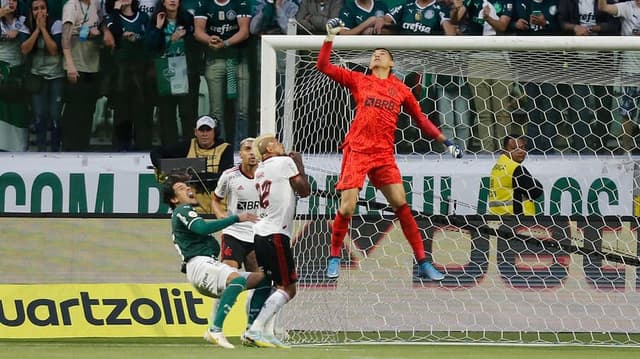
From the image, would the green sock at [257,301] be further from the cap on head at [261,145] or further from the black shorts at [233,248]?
the cap on head at [261,145]

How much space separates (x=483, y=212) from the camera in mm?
12172

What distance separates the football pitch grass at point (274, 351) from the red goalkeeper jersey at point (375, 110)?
1.52 metres

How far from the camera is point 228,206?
36.7ft

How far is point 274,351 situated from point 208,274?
86cm

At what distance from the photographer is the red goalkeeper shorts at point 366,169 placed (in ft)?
32.9

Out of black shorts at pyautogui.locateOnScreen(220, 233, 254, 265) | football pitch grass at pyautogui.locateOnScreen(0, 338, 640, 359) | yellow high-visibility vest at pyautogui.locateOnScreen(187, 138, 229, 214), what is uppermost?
yellow high-visibility vest at pyautogui.locateOnScreen(187, 138, 229, 214)

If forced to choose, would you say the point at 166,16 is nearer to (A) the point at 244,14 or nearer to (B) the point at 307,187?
(A) the point at 244,14

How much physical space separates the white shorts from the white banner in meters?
2.28

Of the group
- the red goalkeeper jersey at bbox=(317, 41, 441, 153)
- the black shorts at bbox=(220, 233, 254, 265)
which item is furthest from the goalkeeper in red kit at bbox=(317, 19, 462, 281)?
the black shorts at bbox=(220, 233, 254, 265)

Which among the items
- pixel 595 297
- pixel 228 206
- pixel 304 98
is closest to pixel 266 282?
pixel 228 206

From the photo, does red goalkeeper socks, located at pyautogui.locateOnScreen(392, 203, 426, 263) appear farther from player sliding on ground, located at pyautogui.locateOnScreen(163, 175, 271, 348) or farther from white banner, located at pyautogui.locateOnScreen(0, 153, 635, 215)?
white banner, located at pyautogui.locateOnScreen(0, 153, 635, 215)

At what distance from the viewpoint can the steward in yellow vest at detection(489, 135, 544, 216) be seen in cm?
1191

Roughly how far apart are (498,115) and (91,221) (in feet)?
12.6

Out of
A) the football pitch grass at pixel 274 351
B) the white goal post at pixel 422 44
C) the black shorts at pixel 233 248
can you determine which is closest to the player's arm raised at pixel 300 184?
the white goal post at pixel 422 44
